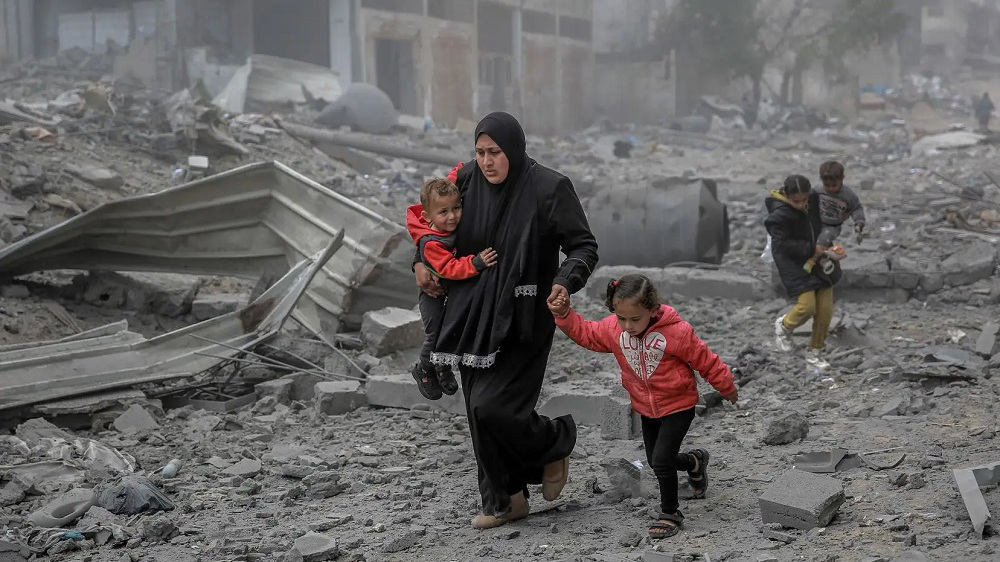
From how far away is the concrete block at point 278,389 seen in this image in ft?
19.9

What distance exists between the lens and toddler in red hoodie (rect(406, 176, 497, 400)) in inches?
143

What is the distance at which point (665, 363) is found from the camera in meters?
3.55

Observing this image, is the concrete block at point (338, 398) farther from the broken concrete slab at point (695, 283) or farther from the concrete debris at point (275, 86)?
the concrete debris at point (275, 86)

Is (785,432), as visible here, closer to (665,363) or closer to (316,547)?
(665,363)

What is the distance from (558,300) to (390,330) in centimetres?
343

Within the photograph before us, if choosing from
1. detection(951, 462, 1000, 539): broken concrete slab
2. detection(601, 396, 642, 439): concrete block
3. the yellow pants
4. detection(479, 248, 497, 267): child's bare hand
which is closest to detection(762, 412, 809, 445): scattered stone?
detection(601, 396, 642, 439): concrete block

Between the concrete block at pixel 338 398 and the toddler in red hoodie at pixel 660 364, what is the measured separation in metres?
2.52

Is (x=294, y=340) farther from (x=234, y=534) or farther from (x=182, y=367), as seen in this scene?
(x=234, y=534)

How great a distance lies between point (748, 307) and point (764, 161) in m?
15.3

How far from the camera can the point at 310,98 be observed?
21.2 m

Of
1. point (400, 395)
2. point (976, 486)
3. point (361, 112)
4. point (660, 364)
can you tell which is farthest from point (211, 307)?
point (361, 112)

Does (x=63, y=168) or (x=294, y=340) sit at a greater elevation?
(x=63, y=168)

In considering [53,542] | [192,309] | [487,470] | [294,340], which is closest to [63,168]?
[192,309]

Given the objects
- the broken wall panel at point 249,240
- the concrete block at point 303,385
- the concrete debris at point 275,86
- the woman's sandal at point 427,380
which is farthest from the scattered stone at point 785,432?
the concrete debris at point 275,86
